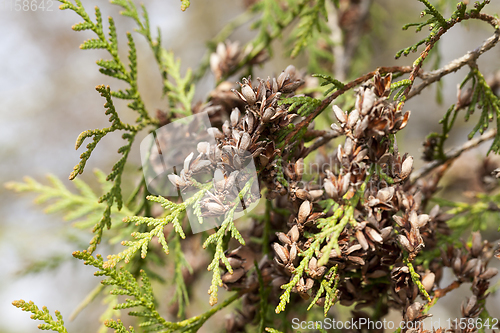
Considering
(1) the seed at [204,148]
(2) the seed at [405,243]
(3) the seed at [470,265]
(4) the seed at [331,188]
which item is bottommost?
(3) the seed at [470,265]

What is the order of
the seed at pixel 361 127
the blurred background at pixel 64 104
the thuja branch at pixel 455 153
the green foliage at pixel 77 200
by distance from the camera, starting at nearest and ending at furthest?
the seed at pixel 361 127, the thuja branch at pixel 455 153, the green foliage at pixel 77 200, the blurred background at pixel 64 104

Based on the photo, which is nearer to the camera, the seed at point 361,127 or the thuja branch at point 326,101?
the seed at point 361,127

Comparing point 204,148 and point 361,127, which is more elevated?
point 204,148

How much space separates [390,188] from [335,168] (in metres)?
0.26

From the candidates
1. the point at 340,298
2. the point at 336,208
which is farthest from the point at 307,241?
the point at 340,298

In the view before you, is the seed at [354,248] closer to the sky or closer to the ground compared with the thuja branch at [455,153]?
closer to the ground

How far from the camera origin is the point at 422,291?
34.2 inches

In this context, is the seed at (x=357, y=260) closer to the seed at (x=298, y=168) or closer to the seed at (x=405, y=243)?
the seed at (x=405, y=243)

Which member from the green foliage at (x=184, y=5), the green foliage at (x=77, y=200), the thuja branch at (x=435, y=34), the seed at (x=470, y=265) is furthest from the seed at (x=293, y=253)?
the green foliage at (x=77, y=200)

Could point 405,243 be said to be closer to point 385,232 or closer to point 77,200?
point 385,232

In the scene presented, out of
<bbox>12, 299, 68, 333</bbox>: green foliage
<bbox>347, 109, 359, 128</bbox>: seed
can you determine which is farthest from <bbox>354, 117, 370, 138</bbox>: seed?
<bbox>12, 299, 68, 333</bbox>: green foliage

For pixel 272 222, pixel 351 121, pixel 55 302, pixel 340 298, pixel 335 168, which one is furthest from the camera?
pixel 55 302

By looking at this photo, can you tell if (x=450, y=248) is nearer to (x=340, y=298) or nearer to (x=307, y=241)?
(x=340, y=298)

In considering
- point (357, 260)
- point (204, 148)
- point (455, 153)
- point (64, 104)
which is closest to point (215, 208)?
point (204, 148)
